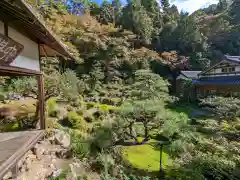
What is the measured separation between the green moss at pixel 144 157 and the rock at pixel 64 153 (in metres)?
1.86

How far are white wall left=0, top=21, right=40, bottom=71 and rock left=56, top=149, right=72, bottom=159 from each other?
130 inches

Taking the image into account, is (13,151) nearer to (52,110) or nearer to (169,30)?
(52,110)

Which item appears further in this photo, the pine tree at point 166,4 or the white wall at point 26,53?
the pine tree at point 166,4

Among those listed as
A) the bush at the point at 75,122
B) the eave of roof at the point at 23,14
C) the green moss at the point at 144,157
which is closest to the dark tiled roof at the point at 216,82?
the green moss at the point at 144,157

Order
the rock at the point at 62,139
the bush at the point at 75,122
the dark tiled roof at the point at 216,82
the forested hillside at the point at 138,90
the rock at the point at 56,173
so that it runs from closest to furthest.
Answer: the rock at the point at 56,173
the forested hillside at the point at 138,90
the rock at the point at 62,139
the bush at the point at 75,122
the dark tiled roof at the point at 216,82

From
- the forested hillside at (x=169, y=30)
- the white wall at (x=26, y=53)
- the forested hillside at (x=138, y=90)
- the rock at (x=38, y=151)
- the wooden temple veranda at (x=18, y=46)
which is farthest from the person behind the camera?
the forested hillside at (x=169, y=30)

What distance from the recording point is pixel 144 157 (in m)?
6.80

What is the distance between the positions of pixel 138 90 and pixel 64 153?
3.84 metres

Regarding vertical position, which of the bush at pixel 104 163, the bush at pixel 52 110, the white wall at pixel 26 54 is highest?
the white wall at pixel 26 54

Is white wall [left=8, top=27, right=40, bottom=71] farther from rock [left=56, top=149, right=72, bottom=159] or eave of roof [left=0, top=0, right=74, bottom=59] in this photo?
rock [left=56, top=149, right=72, bottom=159]

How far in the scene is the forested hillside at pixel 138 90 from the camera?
17.7ft

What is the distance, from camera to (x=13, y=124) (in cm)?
668

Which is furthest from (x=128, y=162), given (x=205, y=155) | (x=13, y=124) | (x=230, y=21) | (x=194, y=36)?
(x=230, y=21)

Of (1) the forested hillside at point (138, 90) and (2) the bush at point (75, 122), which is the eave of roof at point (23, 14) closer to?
(1) the forested hillside at point (138, 90)
